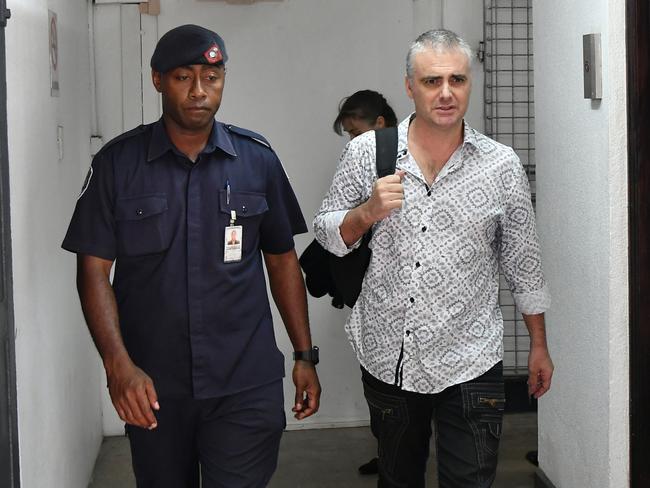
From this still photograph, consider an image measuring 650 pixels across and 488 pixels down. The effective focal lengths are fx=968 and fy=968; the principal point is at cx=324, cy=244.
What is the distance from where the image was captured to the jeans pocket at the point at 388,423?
2664 mm

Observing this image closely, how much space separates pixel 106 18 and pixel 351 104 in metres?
1.44

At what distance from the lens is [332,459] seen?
4434mm

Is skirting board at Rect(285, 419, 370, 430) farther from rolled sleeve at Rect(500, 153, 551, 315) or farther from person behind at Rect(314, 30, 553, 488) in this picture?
rolled sleeve at Rect(500, 153, 551, 315)

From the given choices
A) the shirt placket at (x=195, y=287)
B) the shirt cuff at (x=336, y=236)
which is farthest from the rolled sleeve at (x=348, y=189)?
the shirt placket at (x=195, y=287)

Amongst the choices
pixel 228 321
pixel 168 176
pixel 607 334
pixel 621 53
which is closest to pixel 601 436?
pixel 607 334

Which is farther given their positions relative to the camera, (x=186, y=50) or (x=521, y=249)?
(x=521, y=249)

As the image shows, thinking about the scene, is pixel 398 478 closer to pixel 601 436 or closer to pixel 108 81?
pixel 601 436

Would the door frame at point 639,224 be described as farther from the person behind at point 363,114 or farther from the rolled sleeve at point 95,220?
the rolled sleeve at point 95,220

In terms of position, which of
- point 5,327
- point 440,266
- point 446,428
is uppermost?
point 440,266

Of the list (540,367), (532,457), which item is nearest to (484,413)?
(540,367)

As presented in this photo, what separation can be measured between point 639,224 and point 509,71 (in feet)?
6.53

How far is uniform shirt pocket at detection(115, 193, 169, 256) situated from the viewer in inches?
95.6

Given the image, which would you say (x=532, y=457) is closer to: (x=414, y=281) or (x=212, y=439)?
(x=414, y=281)

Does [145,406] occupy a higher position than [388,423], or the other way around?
[145,406]
